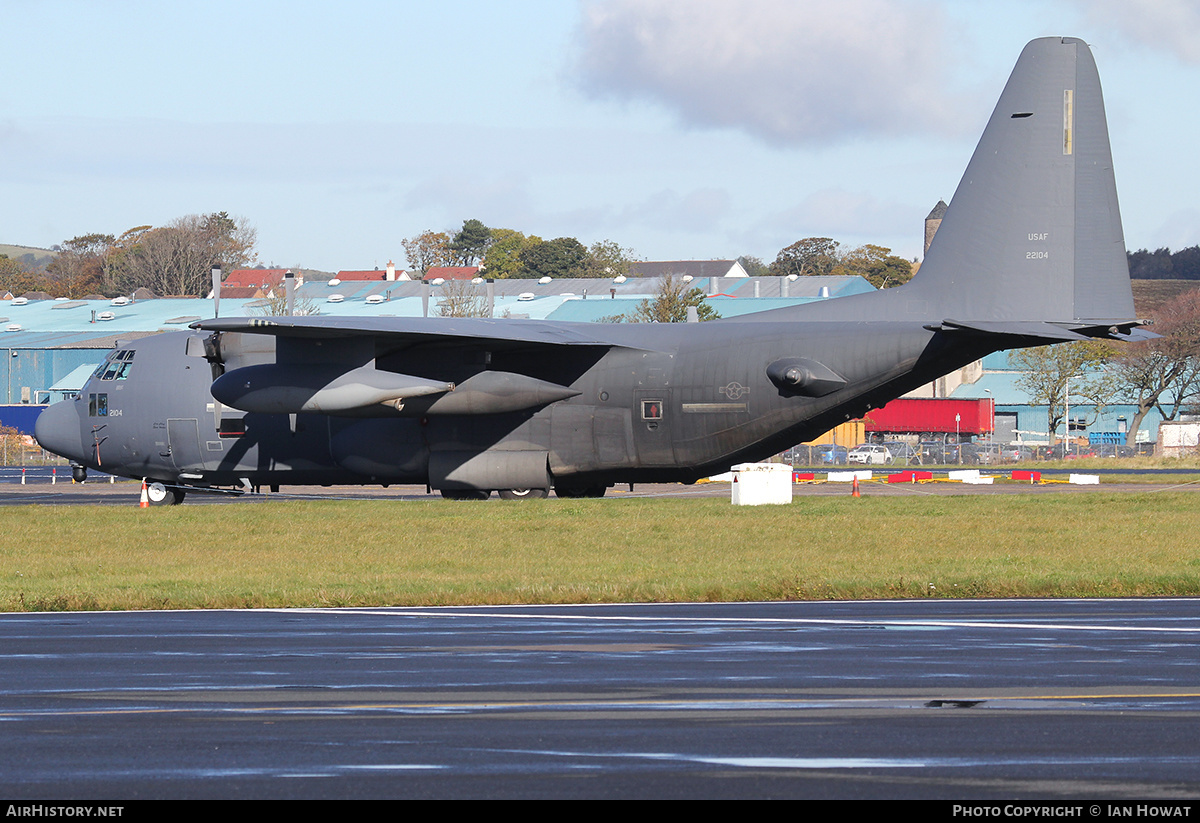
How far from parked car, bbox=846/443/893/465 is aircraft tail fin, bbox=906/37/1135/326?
49.8 m

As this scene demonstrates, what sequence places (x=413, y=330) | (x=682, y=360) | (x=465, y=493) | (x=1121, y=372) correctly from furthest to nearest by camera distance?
1. (x=1121, y=372)
2. (x=465, y=493)
3. (x=682, y=360)
4. (x=413, y=330)


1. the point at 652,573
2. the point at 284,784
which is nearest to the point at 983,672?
the point at 284,784

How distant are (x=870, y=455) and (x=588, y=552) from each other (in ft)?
189

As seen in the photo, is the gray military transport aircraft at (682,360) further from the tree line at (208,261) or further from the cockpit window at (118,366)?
the tree line at (208,261)

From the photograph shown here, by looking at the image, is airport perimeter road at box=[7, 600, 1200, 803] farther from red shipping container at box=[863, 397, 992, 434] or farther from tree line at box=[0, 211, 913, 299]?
tree line at box=[0, 211, 913, 299]

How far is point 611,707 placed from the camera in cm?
1039

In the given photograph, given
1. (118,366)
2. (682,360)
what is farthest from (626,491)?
(118,366)

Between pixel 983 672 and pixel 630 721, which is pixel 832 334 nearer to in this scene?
pixel 983 672

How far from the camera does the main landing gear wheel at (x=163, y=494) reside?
3709 centimetres

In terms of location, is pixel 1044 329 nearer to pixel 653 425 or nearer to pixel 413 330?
pixel 653 425

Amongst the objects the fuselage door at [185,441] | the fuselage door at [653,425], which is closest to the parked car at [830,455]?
the fuselage door at [653,425]

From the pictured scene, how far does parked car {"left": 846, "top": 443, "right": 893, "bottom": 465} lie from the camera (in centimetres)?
7994
